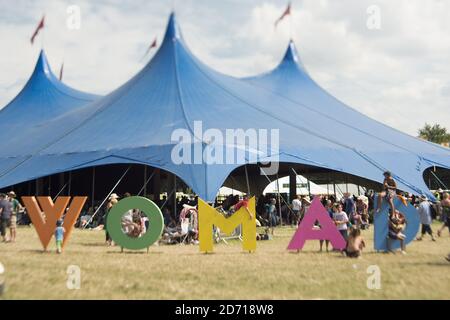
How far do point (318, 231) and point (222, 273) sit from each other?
265cm

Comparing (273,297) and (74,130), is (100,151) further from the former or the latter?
(273,297)

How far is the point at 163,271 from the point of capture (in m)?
7.47

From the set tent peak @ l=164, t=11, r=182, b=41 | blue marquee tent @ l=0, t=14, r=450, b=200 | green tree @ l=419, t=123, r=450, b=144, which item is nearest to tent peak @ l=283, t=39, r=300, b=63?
blue marquee tent @ l=0, t=14, r=450, b=200

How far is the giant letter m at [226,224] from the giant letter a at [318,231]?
2.49 ft

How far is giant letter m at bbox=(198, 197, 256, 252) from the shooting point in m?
9.44

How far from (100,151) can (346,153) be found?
6514mm

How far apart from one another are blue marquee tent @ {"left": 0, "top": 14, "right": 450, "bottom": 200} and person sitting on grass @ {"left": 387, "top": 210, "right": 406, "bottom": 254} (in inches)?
165

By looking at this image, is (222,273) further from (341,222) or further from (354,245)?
(341,222)

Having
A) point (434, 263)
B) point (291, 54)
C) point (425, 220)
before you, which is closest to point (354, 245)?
point (434, 263)

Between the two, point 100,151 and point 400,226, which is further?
point 100,151

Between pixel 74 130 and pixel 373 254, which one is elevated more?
pixel 74 130

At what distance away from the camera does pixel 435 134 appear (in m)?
64.0

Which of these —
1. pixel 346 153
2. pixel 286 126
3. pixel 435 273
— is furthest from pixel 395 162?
pixel 435 273
